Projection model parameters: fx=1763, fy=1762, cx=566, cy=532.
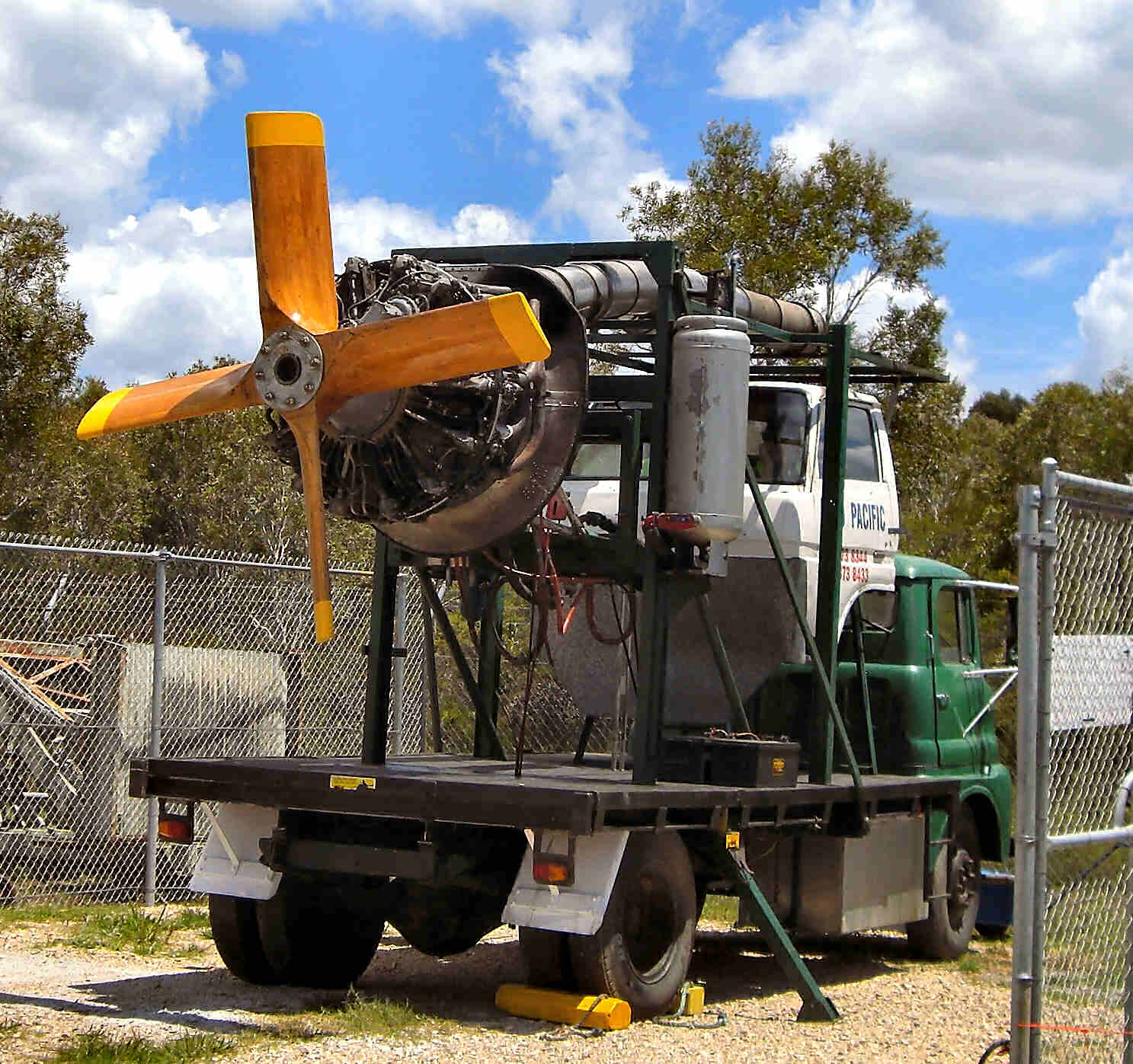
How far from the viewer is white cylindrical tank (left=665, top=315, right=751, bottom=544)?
28.0ft

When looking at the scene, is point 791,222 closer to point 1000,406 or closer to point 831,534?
point 831,534

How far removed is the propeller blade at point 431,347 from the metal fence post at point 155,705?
396 cm

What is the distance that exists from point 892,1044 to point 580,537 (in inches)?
111

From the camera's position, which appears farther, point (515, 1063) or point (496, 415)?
point (496, 415)

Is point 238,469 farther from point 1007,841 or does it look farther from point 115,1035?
point 115,1035

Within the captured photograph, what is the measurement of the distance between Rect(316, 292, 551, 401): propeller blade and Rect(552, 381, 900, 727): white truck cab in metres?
2.63

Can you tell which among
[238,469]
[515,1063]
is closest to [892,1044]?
[515,1063]

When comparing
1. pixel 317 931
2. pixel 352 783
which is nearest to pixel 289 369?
pixel 352 783

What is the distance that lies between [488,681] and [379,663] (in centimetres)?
130

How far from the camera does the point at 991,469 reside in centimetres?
3350

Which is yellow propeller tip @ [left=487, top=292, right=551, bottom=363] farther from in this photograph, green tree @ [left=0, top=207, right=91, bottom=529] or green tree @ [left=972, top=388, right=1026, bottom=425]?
green tree @ [left=972, top=388, right=1026, bottom=425]

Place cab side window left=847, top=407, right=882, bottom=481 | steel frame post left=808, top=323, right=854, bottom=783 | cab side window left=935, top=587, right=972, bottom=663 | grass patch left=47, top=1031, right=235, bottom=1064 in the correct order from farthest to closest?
1. cab side window left=935, top=587, right=972, bottom=663
2. cab side window left=847, top=407, right=882, bottom=481
3. steel frame post left=808, top=323, right=854, bottom=783
4. grass patch left=47, top=1031, right=235, bottom=1064

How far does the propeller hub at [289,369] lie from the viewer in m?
7.80

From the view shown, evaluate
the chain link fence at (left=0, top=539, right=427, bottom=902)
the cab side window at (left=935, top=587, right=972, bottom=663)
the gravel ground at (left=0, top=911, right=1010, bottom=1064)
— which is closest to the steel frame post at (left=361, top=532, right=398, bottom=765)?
the gravel ground at (left=0, top=911, right=1010, bottom=1064)
